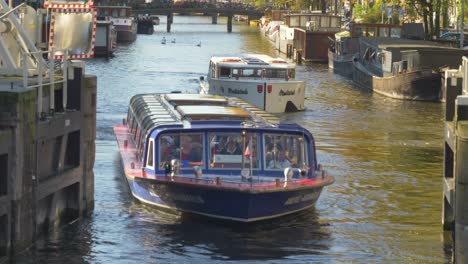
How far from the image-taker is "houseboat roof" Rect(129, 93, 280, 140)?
32.8 metres

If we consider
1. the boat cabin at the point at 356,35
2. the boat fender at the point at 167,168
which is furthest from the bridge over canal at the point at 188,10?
the boat fender at the point at 167,168

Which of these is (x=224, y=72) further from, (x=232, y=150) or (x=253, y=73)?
(x=232, y=150)

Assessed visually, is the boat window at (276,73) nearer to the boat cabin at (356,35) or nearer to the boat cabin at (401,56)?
the boat cabin at (401,56)

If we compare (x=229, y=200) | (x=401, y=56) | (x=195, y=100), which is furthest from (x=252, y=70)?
(x=229, y=200)

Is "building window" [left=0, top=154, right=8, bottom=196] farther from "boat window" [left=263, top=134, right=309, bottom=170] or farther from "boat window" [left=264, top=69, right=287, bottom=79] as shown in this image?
"boat window" [left=264, top=69, right=287, bottom=79]

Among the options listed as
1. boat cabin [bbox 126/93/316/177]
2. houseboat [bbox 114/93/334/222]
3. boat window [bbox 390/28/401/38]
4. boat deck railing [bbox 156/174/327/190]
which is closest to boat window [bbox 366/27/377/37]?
boat window [bbox 390/28/401/38]

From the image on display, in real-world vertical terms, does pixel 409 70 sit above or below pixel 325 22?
below

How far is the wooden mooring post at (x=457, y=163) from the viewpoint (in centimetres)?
2531

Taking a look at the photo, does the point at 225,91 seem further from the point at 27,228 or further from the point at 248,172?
the point at 27,228

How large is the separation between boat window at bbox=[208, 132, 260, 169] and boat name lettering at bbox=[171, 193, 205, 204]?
3.36 ft

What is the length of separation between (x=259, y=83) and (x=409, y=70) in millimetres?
15320

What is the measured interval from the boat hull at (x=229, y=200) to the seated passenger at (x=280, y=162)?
0.84 metres

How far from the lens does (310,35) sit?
103938 millimetres

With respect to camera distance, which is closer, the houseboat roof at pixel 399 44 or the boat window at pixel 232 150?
the boat window at pixel 232 150
